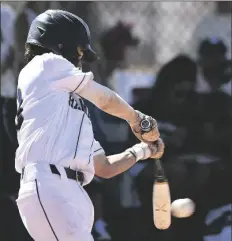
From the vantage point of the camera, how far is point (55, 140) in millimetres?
3482

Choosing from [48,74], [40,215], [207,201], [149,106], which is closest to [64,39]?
[48,74]

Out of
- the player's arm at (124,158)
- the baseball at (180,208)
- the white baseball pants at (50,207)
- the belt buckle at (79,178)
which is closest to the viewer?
the white baseball pants at (50,207)

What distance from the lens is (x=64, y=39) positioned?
372 cm

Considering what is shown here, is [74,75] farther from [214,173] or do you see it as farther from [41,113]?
[214,173]

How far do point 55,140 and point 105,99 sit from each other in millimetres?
346

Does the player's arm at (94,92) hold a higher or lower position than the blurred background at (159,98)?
higher

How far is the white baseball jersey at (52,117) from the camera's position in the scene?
11.4ft

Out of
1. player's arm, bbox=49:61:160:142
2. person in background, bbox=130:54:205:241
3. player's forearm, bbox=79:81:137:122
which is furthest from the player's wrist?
person in background, bbox=130:54:205:241

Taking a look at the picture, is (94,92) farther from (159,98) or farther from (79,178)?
(159,98)

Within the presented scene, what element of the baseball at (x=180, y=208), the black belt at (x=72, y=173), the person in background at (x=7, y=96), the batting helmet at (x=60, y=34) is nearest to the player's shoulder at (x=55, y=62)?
the batting helmet at (x=60, y=34)

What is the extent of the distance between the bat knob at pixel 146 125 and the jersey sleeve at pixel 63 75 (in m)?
0.40

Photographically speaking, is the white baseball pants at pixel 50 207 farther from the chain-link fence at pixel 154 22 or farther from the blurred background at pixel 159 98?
the chain-link fence at pixel 154 22

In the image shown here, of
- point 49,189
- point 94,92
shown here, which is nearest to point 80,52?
point 94,92

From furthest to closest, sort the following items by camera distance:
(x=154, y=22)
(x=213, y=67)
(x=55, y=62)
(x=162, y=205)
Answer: (x=154, y=22), (x=213, y=67), (x=162, y=205), (x=55, y=62)
